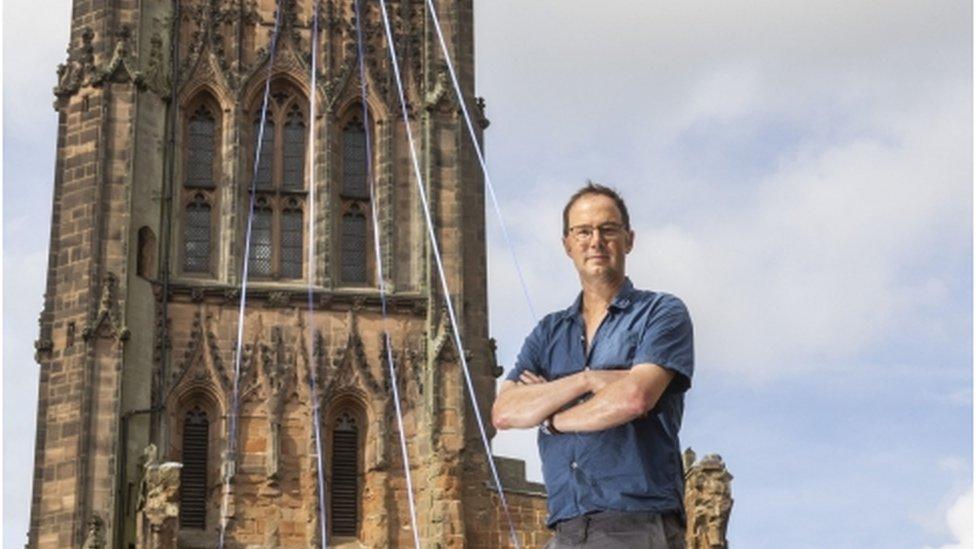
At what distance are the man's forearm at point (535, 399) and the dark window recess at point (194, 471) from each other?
21.5 metres

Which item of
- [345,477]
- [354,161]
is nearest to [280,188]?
[354,161]

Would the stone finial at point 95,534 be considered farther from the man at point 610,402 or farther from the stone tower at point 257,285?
the man at point 610,402

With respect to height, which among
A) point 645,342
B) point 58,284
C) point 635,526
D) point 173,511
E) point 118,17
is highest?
point 118,17

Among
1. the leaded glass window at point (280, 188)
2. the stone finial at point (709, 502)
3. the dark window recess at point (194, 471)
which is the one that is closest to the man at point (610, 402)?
the stone finial at point (709, 502)

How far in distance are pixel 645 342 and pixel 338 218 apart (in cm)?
2359

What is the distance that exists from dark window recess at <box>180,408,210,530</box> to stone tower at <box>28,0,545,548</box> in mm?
33

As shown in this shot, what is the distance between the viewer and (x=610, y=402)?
4688 millimetres

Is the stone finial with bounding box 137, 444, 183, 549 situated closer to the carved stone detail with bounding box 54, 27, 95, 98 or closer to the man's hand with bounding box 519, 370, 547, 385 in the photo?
the carved stone detail with bounding box 54, 27, 95, 98

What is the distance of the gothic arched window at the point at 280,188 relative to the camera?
27766 mm

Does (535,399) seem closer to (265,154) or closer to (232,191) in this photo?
(232,191)

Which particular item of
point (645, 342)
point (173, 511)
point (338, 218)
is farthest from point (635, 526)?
point (338, 218)

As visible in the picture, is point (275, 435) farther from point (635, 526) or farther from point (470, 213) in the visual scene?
point (635, 526)

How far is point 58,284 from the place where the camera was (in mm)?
26688

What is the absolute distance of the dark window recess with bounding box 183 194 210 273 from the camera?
27.5m
